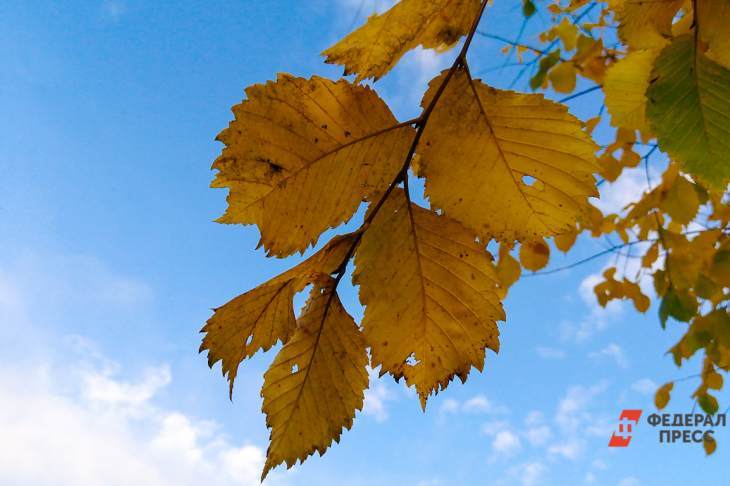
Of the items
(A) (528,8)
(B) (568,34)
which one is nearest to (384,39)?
(A) (528,8)

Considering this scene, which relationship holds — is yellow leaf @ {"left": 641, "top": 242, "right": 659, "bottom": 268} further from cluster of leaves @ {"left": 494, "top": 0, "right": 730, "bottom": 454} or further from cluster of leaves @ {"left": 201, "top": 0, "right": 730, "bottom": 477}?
cluster of leaves @ {"left": 201, "top": 0, "right": 730, "bottom": 477}

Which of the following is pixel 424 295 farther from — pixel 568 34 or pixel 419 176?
pixel 568 34

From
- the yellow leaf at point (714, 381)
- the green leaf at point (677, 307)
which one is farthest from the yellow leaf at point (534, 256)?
the yellow leaf at point (714, 381)

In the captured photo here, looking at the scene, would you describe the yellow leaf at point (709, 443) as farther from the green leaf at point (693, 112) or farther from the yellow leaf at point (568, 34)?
the green leaf at point (693, 112)

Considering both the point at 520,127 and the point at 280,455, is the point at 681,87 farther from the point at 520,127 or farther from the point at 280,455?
the point at 280,455

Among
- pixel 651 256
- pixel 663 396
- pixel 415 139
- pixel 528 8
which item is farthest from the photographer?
pixel 663 396

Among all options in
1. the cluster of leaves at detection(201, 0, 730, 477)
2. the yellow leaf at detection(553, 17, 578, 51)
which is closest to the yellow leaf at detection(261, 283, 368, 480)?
the cluster of leaves at detection(201, 0, 730, 477)

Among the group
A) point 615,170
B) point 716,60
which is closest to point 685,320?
point 615,170

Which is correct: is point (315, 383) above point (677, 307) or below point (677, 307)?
below
